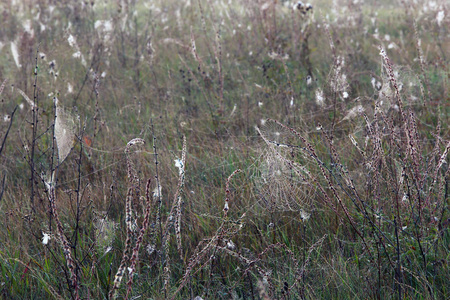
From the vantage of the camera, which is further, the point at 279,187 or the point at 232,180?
the point at 232,180

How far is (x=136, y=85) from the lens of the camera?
431 cm

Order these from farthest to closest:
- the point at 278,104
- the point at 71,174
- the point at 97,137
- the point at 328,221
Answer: the point at 278,104 < the point at 97,137 < the point at 71,174 < the point at 328,221

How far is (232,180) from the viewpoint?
254cm

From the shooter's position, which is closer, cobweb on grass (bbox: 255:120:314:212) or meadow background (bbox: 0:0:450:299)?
meadow background (bbox: 0:0:450:299)

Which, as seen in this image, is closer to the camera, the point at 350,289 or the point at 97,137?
the point at 350,289

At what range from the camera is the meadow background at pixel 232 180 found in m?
1.74

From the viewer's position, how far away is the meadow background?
1744 millimetres

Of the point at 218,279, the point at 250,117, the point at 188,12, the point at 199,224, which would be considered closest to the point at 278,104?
the point at 250,117

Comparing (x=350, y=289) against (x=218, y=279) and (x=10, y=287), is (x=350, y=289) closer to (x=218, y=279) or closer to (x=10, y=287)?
(x=218, y=279)

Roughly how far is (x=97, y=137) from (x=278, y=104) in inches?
56.0

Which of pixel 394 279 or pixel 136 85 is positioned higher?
pixel 136 85

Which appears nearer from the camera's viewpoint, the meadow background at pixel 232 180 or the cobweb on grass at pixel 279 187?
the meadow background at pixel 232 180

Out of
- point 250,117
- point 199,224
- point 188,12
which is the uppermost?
point 188,12

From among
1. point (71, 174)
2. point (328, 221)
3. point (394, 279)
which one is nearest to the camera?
point (394, 279)
